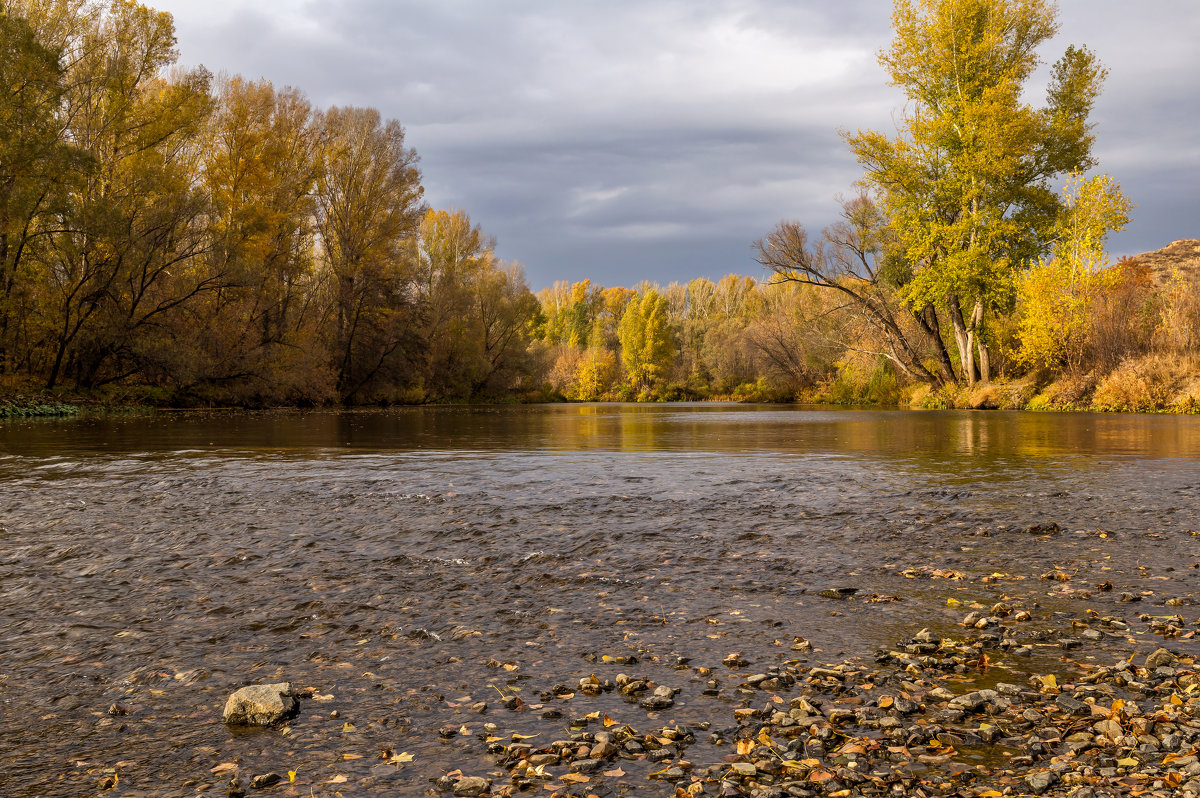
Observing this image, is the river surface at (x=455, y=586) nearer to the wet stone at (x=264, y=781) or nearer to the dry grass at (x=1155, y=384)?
the wet stone at (x=264, y=781)

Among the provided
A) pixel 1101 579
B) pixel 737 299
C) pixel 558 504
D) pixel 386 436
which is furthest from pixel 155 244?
pixel 737 299

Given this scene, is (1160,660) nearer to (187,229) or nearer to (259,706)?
(259,706)

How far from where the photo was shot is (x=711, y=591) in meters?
5.16

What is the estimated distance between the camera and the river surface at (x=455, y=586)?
311cm

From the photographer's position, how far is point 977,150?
35.2 m

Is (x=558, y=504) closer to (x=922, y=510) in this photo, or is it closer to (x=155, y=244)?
(x=922, y=510)

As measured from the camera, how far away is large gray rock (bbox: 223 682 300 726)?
10.4 ft

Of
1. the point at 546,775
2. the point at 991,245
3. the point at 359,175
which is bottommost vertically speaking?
the point at 546,775

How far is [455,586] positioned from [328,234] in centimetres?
4683

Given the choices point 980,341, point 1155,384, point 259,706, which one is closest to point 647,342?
point 980,341

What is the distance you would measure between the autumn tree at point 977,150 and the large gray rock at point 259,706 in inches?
1435

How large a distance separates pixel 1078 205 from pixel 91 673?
39429 millimetres

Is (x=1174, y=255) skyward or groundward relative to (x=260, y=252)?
skyward

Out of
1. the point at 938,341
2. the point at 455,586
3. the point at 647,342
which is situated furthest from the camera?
the point at 647,342
